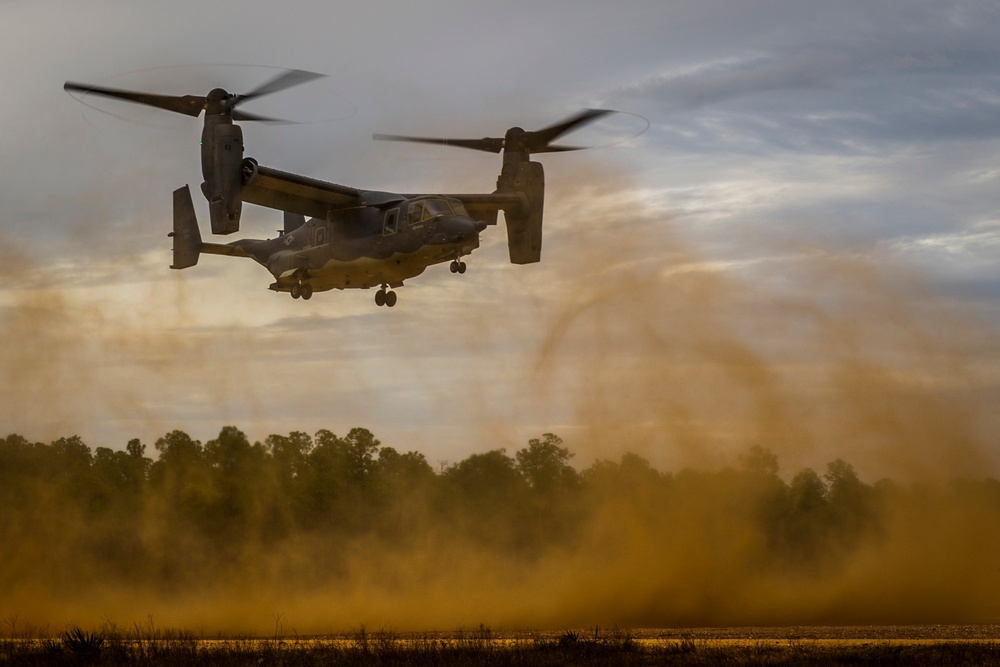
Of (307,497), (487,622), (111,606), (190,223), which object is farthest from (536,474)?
(190,223)

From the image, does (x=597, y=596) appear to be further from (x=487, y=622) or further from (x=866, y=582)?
(x=866, y=582)

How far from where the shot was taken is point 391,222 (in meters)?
38.0

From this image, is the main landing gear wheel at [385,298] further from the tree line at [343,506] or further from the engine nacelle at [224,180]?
the tree line at [343,506]

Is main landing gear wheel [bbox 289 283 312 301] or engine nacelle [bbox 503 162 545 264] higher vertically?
engine nacelle [bbox 503 162 545 264]

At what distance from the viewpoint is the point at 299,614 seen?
159ft

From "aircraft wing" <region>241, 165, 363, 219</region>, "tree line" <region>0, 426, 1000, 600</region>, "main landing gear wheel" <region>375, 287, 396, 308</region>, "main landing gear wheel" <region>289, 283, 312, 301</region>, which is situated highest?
"aircraft wing" <region>241, 165, 363, 219</region>

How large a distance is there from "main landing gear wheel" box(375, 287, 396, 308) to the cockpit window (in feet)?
10.5

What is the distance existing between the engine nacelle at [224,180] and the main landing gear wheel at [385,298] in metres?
5.90

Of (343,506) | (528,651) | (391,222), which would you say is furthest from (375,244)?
(343,506)

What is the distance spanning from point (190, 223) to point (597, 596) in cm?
2146

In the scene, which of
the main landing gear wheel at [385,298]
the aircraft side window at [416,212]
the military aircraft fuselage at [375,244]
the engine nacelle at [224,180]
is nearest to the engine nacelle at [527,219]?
the military aircraft fuselage at [375,244]

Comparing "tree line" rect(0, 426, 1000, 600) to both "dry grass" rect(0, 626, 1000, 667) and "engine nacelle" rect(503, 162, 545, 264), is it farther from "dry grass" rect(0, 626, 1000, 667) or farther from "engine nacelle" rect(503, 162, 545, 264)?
"dry grass" rect(0, 626, 1000, 667)

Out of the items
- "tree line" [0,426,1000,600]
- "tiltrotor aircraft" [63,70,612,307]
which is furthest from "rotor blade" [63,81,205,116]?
"tree line" [0,426,1000,600]

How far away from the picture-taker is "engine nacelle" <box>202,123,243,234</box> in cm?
3528
